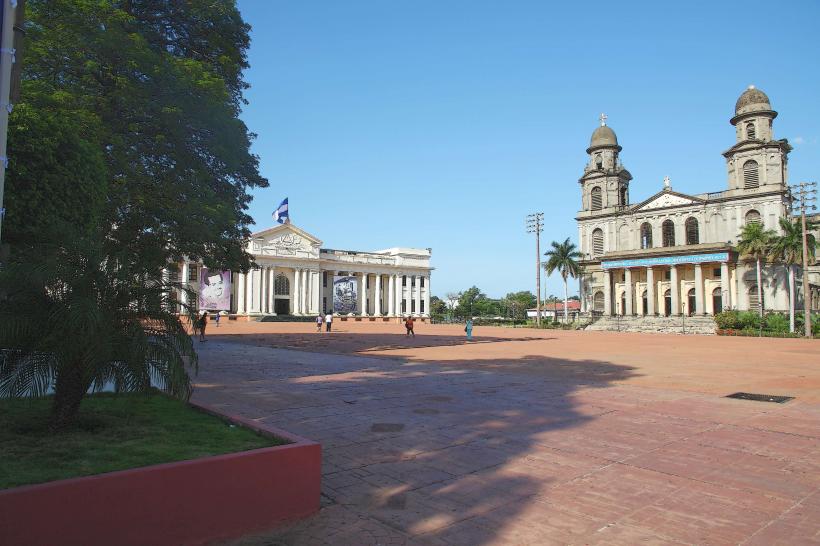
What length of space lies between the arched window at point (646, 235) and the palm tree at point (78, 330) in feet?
223

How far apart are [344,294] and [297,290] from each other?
25.1ft

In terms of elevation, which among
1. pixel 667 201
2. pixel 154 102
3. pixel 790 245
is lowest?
pixel 154 102

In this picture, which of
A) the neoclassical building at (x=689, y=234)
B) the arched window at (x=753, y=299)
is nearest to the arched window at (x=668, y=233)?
the neoclassical building at (x=689, y=234)

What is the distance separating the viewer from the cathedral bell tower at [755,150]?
5684 cm

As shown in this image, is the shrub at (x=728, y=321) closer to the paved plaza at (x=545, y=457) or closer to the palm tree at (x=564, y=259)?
the palm tree at (x=564, y=259)

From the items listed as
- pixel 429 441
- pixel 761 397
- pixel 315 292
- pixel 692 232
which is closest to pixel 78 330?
pixel 429 441

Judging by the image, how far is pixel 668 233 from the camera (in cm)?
6525

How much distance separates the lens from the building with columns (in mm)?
80450

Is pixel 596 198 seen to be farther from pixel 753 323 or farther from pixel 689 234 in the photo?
pixel 753 323

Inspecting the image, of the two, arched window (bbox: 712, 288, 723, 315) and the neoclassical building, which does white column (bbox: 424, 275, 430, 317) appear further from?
arched window (bbox: 712, 288, 723, 315)

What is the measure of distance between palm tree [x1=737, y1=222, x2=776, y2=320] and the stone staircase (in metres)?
5.59

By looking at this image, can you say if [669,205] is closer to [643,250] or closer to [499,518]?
[643,250]

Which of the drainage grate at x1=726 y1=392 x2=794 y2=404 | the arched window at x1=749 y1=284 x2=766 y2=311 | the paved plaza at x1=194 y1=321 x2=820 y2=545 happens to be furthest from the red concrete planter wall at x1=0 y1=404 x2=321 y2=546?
the arched window at x1=749 y1=284 x2=766 y2=311

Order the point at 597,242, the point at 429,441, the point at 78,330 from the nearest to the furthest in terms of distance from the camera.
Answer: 1. the point at 78,330
2. the point at 429,441
3. the point at 597,242
